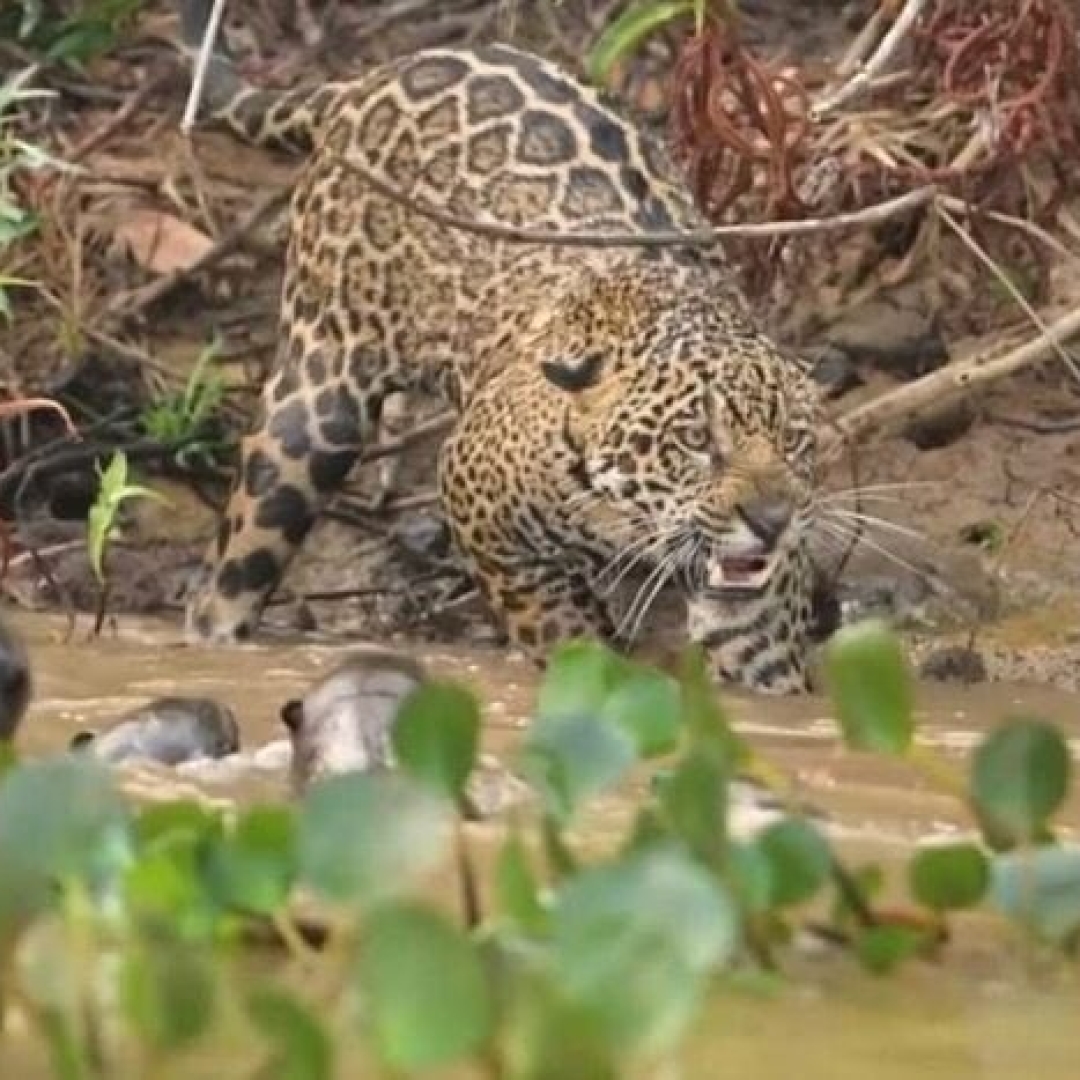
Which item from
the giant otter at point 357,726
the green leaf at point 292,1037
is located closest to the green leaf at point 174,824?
the green leaf at point 292,1037

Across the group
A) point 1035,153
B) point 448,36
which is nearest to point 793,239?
point 1035,153

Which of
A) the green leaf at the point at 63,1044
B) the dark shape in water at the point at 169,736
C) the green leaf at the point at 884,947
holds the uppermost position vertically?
the green leaf at the point at 63,1044

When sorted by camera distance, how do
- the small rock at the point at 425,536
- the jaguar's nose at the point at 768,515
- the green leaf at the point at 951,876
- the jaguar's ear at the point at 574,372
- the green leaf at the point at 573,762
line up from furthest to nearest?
the small rock at the point at 425,536
the jaguar's ear at the point at 574,372
the jaguar's nose at the point at 768,515
the green leaf at the point at 951,876
the green leaf at the point at 573,762

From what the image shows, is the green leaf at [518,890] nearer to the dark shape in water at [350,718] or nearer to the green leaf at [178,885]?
the green leaf at [178,885]

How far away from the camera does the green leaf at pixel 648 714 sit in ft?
14.3

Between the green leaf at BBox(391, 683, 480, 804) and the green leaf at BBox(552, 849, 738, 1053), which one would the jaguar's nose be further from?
the green leaf at BBox(552, 849, 738, 1053)

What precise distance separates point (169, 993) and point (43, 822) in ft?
0.94

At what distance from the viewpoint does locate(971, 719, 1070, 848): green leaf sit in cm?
412

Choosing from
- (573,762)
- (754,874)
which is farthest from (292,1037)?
(754,874)

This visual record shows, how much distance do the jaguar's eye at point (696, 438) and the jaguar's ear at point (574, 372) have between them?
297mm

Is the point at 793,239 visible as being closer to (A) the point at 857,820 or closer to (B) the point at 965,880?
(A) the point at 857,820

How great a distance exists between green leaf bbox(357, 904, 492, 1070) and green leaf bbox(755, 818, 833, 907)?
947 millimetres

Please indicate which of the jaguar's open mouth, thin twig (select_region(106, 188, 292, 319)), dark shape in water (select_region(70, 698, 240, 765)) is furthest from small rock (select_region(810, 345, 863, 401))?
dark shape in water (select_region(70, 698, 240, 765))

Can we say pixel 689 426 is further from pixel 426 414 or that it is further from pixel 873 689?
pixel 873 689
